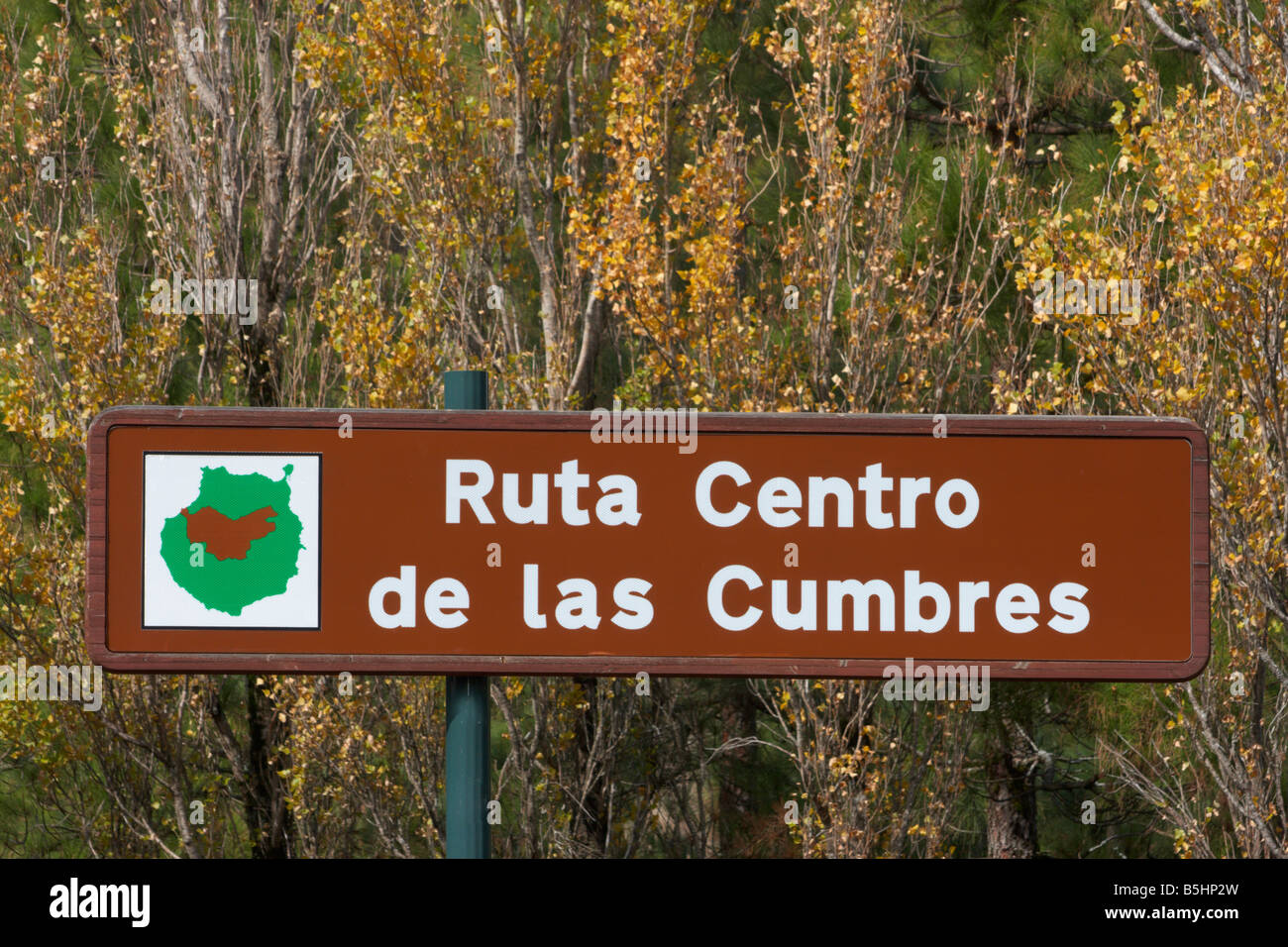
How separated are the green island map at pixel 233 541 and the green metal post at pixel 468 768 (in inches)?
15.4

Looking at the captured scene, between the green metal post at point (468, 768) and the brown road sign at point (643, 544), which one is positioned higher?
the brown road sign at point (643, 544)

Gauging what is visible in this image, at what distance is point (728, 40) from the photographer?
10977 millimetres

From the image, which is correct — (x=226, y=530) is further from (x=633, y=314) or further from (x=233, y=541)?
(x=633, y=314)

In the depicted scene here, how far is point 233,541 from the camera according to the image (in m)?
2.33

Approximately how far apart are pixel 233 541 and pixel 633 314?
5753 millimetres

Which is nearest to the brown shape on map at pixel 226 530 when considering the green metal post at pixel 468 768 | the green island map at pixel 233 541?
the green island map at pixel 233 541

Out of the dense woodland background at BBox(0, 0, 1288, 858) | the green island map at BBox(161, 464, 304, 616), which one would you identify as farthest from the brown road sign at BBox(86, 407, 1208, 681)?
the dense woodland background at BBox(0, 0, 1288, 858)

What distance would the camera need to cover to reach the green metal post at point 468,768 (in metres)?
2.33

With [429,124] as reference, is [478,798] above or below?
below

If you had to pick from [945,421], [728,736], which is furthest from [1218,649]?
[945,421]

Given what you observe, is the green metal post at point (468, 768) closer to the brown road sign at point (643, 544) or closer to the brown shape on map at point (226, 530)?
the brown road sign at point (643, 544)

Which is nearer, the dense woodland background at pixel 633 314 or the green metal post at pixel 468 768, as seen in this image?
the green metal post at pixel 468 768
